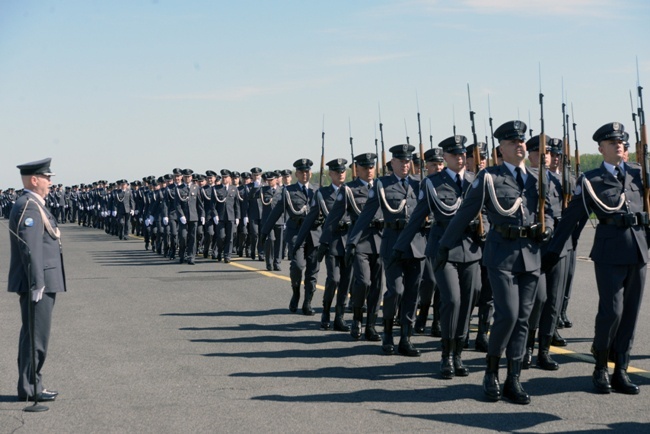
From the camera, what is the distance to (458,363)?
26.5ft

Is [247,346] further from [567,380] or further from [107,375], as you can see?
[567,380]

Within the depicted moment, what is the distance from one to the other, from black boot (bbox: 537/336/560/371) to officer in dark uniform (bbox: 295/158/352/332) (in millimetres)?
2922

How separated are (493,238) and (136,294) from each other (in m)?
8.65

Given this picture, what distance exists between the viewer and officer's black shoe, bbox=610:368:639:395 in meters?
7.21

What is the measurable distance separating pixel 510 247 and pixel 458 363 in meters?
1.34

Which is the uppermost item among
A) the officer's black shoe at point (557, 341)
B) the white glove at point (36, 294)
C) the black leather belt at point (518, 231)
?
the black leather belt at point (518, 231)

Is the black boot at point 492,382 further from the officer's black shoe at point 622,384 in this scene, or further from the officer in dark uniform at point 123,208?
the officer in dark uniform at point 123,208

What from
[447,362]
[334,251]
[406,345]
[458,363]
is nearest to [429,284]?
[406,345]

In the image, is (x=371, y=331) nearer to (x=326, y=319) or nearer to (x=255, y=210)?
(x=326, y=319)

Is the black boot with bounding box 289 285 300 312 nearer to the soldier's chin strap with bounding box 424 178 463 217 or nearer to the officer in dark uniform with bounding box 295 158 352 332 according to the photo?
the officer in dark uniform with bounding box 295 158 352 332

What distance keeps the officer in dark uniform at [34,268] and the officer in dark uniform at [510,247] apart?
10.8 feet

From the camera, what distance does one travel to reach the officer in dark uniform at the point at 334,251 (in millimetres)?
10938

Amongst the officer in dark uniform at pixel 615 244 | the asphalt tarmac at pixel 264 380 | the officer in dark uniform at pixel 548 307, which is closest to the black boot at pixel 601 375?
the officer in dark uniform at pixel 615 244

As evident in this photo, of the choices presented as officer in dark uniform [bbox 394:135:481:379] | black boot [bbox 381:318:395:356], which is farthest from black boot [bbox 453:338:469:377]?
black boot [bbox 381:318:395:356]
